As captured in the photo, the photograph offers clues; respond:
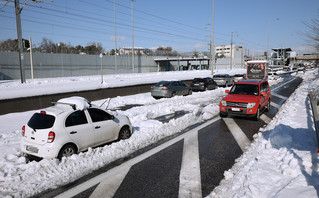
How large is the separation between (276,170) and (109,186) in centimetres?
400

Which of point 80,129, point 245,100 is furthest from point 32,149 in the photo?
point 245,100

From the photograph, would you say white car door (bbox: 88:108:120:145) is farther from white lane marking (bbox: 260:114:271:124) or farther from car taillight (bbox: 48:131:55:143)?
white lane marking (bbox: 260:114:271:124)

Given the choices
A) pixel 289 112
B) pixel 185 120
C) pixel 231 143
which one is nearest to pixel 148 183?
pixel 231 143

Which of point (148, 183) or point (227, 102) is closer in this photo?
point (148, 183)

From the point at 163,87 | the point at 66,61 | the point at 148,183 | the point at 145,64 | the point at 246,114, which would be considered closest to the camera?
the point at 148,183

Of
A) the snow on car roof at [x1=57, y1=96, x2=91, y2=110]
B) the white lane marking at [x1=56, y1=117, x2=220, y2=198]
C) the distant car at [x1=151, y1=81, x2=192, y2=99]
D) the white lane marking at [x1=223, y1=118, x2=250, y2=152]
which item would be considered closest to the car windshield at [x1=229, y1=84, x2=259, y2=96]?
the white lane marking at [x1=223, y1=118, x2=250, y2=152]

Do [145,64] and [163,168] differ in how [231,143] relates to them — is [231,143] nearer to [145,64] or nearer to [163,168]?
[163,168]

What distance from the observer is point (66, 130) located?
6289mm

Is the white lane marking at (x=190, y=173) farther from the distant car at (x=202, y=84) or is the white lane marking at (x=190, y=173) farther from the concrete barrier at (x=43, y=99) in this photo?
the distant car at (x=202, y=84)

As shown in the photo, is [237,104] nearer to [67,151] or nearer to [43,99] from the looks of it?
[67,151]

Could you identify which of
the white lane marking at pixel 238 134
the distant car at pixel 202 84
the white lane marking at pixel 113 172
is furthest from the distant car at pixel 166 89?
the white lane marking at pixel 113 172

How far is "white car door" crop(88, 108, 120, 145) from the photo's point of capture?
7.18m

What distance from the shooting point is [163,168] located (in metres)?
6.11

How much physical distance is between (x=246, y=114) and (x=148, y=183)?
7.23 meters
